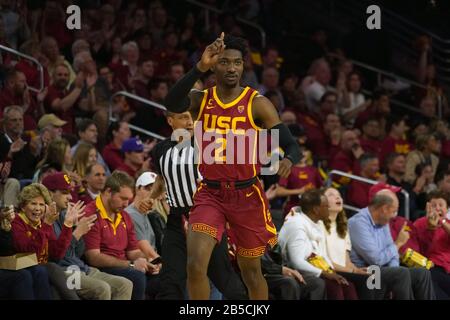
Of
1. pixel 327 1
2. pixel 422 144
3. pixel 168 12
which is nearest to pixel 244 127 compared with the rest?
pixel 422 144

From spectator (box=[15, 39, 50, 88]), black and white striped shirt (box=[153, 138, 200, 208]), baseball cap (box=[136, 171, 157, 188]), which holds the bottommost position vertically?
black and white striped shirt (box=[153, 138, 200, 208])

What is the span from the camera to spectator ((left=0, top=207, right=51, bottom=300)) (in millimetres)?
8875

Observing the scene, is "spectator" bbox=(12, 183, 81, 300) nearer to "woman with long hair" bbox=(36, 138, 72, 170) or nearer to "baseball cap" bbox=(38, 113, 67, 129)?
"woman with long hair" bbox=(36, 138, 72, 170)

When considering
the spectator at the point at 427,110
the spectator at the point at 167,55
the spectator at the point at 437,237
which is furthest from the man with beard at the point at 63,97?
the spectator at the point at 427,110

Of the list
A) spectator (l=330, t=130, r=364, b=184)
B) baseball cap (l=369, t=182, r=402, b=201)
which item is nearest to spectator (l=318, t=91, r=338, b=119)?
spectator (l=330, t=130, r=364, b=184)

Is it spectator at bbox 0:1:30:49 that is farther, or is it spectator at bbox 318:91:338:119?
spectator at bbox 318:91:338:119

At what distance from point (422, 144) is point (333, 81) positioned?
2367 millimetres

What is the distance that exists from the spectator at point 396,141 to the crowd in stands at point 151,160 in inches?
1.1

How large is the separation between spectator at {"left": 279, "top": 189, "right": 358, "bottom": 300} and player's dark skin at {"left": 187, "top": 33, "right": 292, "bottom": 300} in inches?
111

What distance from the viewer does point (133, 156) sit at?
11.6 m

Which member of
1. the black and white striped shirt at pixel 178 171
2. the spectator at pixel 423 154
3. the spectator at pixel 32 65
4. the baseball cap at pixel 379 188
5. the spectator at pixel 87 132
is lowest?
the black and white striped shirt at pixel 178 171

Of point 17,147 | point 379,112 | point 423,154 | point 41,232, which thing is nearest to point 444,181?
point 423,154

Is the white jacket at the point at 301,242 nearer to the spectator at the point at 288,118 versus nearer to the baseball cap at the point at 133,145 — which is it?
the baseball cap at the point at 133,145

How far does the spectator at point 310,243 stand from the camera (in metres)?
10.5
